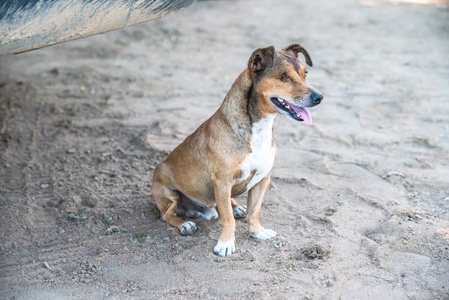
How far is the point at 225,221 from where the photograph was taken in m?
4.39

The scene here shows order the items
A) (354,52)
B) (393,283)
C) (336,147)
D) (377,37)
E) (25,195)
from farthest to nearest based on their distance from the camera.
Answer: (377,37)
(354,52)
(336,147)
(25,195)
(393,283)

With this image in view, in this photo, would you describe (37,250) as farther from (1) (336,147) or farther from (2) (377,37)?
(2) (377,37)

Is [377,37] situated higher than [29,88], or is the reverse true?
[29,88]

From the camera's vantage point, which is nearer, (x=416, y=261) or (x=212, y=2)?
(x=416, y=261)

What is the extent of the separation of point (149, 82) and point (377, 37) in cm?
481

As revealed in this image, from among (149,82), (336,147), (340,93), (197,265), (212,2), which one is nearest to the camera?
(197,265)

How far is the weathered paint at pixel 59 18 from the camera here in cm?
326

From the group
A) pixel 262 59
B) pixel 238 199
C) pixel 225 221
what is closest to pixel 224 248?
pixel 225 221

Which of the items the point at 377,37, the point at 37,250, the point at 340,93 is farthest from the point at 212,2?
the point at 37,250

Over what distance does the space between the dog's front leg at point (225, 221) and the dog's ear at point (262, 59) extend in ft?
3.08

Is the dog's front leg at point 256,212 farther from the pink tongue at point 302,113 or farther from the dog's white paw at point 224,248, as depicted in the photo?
the pink tongue at point 302,113

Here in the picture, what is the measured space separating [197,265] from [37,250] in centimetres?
130

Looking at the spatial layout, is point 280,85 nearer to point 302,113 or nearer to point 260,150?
point 302,113

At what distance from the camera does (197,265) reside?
4180 mm
